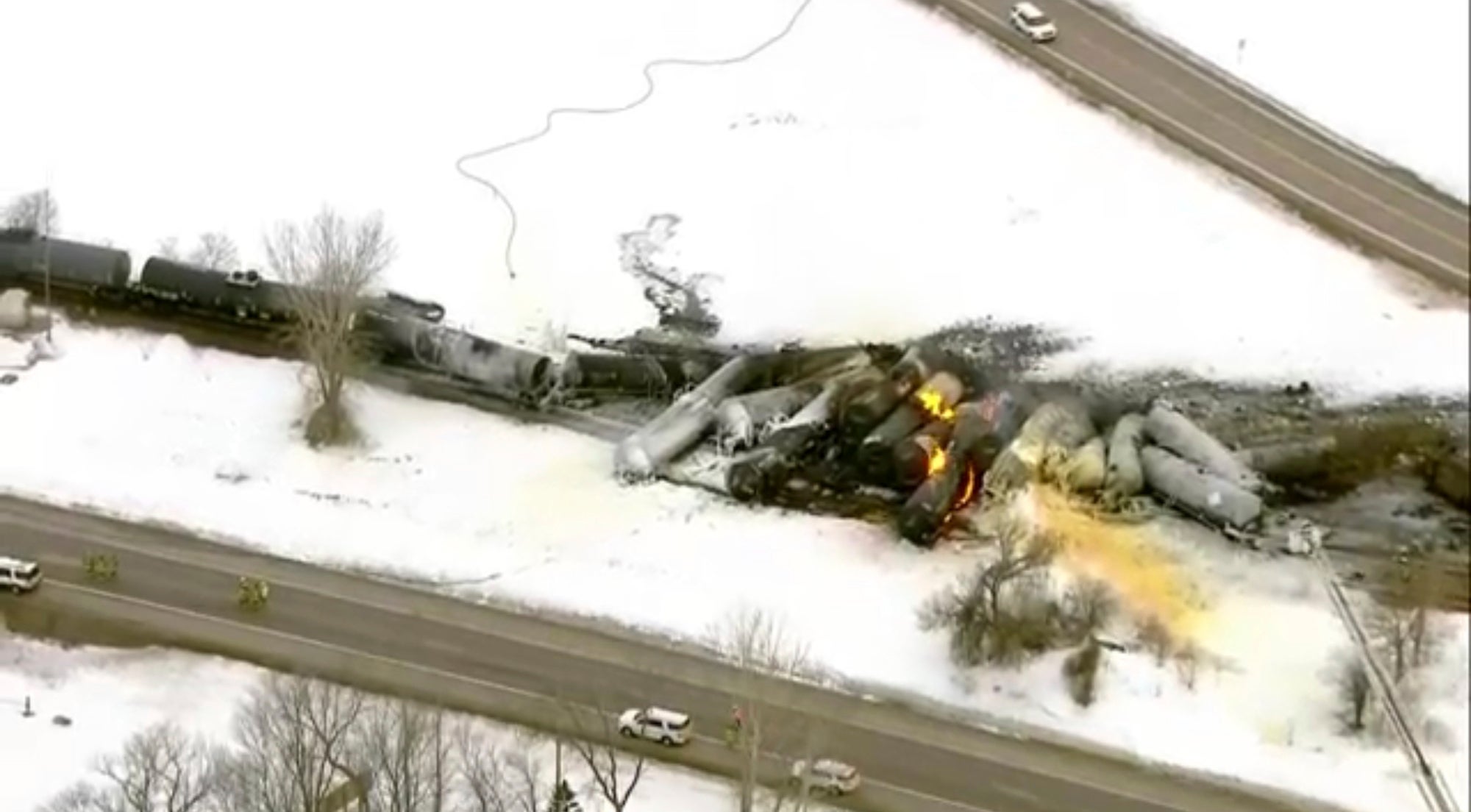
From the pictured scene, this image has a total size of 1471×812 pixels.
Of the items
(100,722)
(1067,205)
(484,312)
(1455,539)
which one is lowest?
(100,722)

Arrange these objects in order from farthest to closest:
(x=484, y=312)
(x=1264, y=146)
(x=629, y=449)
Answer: (x=1264, y=146)
(x=484, y=312)
(x=629, y=449)

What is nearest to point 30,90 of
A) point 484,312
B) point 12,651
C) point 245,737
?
point 484,312

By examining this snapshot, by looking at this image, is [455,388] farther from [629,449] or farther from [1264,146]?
[1264,146]

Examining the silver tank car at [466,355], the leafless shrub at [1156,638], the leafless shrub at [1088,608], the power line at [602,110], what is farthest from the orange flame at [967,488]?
the power line at [602,110]

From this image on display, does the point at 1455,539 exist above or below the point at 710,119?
below

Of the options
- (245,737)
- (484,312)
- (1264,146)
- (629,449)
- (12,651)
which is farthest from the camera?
(1264,146)

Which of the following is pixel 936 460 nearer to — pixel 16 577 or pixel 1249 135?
pixel 1249 135

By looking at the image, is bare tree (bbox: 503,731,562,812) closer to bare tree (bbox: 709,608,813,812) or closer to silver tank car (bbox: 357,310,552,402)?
bare tree (bbox: 709,608,813,812)
